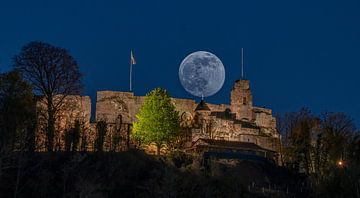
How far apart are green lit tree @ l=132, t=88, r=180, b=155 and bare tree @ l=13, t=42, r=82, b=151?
8262 mm

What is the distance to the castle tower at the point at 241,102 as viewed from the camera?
253ft

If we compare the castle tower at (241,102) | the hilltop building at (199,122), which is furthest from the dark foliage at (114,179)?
the castle tower at (241,102)

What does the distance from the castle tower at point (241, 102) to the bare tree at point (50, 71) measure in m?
24.3

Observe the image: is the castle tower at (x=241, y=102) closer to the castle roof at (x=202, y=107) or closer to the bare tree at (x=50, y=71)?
the castle roof at (x=202, y=107)

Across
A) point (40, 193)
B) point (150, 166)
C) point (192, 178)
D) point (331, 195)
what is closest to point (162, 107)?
point (150, 166)

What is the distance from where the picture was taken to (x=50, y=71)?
5819 cm

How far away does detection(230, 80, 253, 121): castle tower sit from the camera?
253ft

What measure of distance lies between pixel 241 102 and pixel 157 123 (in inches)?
672

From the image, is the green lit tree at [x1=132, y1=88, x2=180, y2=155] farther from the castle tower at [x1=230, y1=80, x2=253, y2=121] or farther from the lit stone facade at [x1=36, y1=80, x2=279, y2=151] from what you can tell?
the castle tower at [x1=230, y1=80, x2=253, y2=121]

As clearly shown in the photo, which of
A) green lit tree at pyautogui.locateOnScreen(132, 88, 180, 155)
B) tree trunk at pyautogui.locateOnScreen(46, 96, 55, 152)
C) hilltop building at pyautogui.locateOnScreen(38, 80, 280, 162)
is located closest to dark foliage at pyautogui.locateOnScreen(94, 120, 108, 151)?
hilltop building at pyautogui.locateOnScreen(38, 80, 280, 162)

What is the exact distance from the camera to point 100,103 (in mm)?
68188

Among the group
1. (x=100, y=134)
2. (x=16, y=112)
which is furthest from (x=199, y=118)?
(x=16, y=112)

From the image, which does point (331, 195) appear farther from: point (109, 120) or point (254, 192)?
point (109, 120)

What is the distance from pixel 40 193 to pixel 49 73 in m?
14.9
